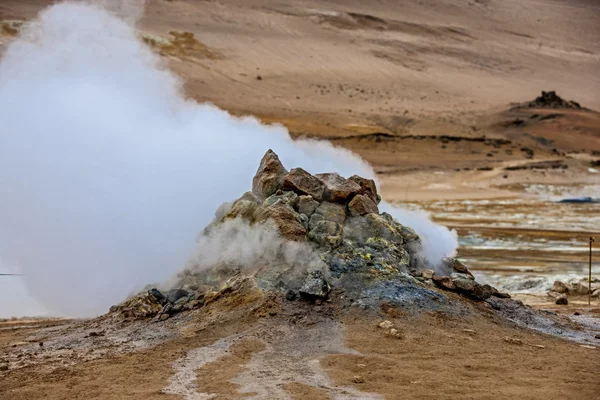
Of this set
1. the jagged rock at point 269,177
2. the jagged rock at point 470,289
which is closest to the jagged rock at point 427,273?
the jagged rock at point 470,289

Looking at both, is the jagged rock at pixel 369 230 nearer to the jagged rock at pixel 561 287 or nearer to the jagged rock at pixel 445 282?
the jagged rock at pixel 445 282

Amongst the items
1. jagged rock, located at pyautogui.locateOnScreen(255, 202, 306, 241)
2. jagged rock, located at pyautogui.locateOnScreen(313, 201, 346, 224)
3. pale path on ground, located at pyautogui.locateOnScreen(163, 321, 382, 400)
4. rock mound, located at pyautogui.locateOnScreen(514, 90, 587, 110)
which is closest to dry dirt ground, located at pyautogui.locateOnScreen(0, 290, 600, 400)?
pale path on ground, located at pyautogui.locateOnScreen(163, 321, 382, 400)

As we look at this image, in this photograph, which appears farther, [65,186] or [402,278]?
[65,186]

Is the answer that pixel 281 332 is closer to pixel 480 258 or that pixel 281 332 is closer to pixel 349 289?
pixel 349 289

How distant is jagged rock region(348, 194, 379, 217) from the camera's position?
900 cm

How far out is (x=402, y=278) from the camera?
8.22m

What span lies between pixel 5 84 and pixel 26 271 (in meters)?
4.00

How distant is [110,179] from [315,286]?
13.6 ft

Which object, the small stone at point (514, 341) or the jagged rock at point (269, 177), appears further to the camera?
the jagged rock at point (269, 177)

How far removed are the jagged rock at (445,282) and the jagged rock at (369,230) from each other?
2.05 feet

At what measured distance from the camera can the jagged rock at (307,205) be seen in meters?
8.95

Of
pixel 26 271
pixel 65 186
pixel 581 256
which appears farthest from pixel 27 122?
pixel 581 256

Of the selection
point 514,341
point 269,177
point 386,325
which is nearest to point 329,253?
point 386,325

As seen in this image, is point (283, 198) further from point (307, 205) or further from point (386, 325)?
point (386, 325)
